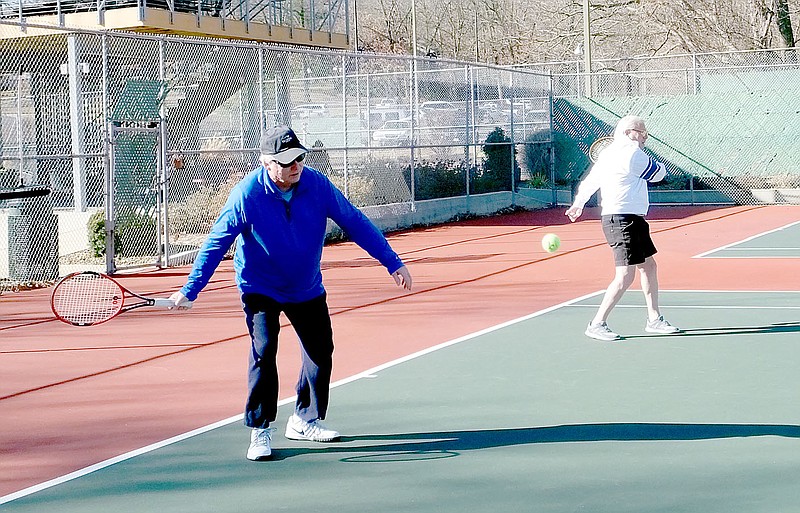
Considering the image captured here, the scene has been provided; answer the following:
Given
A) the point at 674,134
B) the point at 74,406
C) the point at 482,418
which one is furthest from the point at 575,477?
the point at 674,134

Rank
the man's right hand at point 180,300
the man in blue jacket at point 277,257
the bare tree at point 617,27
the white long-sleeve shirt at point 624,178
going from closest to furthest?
the man's right hand at point 180,300 → the man in blue jacket at point 277,257 → the white long-sleeve shirt at point 624,178 → the bare tree at point 617,27

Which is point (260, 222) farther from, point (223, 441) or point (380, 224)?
point (380, 224)

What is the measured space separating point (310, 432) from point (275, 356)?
1.71 feet

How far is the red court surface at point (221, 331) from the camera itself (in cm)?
657

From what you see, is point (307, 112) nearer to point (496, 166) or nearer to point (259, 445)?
point (496, 166)

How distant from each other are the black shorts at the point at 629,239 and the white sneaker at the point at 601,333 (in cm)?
50

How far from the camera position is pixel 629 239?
888 cm

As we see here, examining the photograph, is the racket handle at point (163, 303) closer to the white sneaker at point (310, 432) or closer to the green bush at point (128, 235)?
the white sneaker at point (310, 432)

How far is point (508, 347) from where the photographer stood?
8.70 m

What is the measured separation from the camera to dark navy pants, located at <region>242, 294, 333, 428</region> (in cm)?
574

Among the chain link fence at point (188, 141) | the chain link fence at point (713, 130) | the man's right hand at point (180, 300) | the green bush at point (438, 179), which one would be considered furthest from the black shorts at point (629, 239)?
the chain link fence at point (713, 130)

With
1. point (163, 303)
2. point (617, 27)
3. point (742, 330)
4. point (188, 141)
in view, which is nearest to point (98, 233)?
point (188, 141)

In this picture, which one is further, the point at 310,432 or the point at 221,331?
the point at 221,331

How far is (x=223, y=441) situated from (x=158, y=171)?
9607mm
